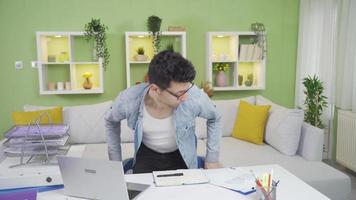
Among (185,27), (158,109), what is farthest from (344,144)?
(158,109)

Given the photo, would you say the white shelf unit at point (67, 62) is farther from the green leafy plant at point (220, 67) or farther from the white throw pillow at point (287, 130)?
the white throw pillow at point (287, 130)

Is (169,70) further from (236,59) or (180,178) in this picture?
(236,59)

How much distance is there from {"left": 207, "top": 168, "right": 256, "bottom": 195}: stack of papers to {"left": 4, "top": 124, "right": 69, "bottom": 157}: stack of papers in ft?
2.73

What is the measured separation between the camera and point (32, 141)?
179 centimetres

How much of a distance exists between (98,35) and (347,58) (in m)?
2.82

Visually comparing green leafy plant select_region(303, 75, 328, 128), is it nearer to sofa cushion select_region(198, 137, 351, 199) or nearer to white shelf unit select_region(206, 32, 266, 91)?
white shelf unit select_region(206, 32, 266, 91)

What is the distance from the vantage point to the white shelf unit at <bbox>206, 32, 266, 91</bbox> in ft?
14.3

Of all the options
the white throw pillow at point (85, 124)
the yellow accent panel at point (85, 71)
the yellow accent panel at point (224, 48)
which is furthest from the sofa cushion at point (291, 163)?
the yellow accent panel at point (85, 71)

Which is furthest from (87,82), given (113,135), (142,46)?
(113,135)

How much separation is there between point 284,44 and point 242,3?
32.0 inches

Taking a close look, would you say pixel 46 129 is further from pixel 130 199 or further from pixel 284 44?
pixel 284 44

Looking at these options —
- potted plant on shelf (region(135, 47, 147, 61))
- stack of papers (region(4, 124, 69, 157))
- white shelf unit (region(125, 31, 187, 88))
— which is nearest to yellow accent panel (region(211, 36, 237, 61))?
white shelf unit (region(125, 31, 187, 88))

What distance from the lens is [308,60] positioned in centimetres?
441

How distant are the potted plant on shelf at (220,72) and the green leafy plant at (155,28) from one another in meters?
0.83
